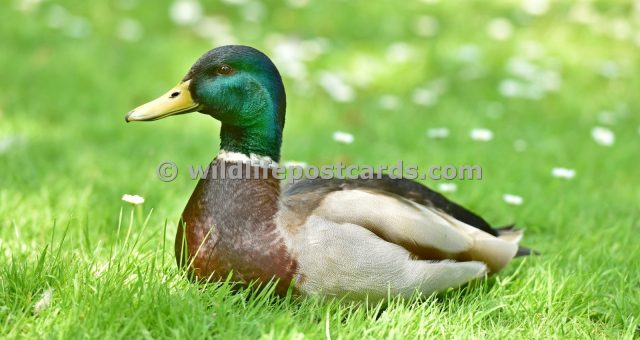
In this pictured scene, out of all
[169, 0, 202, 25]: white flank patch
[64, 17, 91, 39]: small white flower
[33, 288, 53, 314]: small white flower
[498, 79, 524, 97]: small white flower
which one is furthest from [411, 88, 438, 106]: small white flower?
[33, 288, 53, 314]: small white flower

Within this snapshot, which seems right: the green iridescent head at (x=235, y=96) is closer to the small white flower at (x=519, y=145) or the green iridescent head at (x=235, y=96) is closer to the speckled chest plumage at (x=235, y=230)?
the speckled chest plumage at (x=235, y=230)

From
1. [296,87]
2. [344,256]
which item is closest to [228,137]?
[344,256]

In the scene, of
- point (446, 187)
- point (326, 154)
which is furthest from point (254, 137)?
point (326, 154)

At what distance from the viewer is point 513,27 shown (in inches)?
280

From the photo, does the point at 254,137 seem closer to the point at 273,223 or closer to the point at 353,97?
the point at 273,223

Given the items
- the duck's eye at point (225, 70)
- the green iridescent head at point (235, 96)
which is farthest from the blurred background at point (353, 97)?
the duck's eye at point (225, 70)

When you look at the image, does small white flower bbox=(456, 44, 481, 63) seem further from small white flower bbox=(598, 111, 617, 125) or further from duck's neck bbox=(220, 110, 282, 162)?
duck's neck bbox=(220, 110, 282, 162)

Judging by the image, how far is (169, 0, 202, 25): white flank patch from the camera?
22.3 feet

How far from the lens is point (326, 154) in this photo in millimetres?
4691

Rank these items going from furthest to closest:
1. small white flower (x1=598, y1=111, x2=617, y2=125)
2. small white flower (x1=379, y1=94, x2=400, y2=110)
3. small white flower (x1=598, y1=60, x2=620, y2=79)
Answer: small white flower (x1=598, y1=60, x2=620, y2=79) < small white flower (x1=379, y1=94, x2=400, y2=110) < small white flower (x1=598, y1=111, x2=617, y2=125)

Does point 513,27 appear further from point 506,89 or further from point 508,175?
point 508,175

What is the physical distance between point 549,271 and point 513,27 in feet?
15.3

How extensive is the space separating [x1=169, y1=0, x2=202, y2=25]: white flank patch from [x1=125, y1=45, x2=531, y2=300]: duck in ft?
14.1

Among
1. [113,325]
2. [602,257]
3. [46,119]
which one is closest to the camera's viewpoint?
[113,325]
